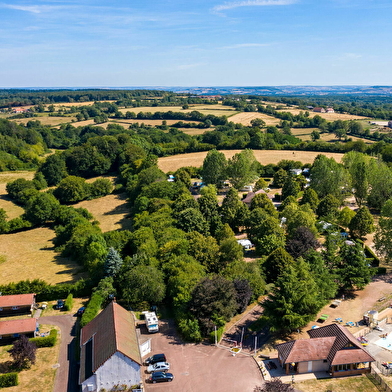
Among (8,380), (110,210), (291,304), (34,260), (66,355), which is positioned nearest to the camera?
(8,380)

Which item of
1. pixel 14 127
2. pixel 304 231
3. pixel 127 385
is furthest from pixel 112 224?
pixel 14 127

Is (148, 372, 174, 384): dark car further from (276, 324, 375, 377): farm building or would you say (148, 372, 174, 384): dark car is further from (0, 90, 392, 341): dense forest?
(276, 324, 375, 377): farm building

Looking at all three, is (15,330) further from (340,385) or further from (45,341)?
(340,385)

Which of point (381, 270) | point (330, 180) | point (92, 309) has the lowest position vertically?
point (92, 309)

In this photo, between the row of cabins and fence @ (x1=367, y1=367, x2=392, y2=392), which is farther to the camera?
the row of cabins

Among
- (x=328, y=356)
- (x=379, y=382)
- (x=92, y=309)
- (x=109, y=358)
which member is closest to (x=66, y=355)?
(x=92, y=309)

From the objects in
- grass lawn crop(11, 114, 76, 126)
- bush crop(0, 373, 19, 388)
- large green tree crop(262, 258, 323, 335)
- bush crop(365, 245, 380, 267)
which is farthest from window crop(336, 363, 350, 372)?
grass lawn crop(11, 114, 76, 126)

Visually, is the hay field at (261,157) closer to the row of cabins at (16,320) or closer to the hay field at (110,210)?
the hay field at (110,210)
